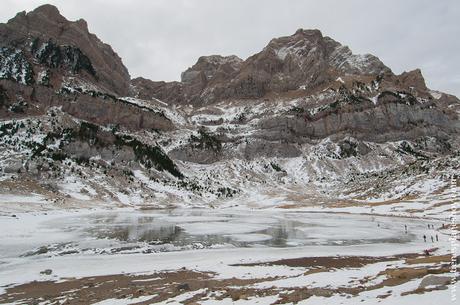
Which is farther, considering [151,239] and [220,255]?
[151,239]

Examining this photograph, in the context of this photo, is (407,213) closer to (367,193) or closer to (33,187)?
(367,193)

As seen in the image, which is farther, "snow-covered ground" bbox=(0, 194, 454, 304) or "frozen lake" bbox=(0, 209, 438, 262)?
"frozen lake" bbox=(0, 209, 438, 262)

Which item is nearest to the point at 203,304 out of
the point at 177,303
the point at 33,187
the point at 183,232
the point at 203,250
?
the point at 177,303

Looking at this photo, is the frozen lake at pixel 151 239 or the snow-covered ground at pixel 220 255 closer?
the snow-covered ground at pixel 220 255

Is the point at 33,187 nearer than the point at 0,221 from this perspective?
No

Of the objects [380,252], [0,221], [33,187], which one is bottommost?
[380,252]

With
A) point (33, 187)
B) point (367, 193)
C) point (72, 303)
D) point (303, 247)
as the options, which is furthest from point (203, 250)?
point (367, 193)

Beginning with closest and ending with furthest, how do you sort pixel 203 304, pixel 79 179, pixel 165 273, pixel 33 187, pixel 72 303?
pixel 203 304 < pixel 72 303 < pixel 165 273 < pixel 33 187 < pixel 79 179

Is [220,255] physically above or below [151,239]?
below

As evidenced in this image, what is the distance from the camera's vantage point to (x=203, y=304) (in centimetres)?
2323

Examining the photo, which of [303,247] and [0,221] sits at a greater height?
[0,221]

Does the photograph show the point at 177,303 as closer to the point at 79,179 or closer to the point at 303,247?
the point at 303,247

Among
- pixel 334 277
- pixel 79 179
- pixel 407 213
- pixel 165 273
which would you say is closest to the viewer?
pixel 334 277

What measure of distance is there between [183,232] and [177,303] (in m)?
43.1
